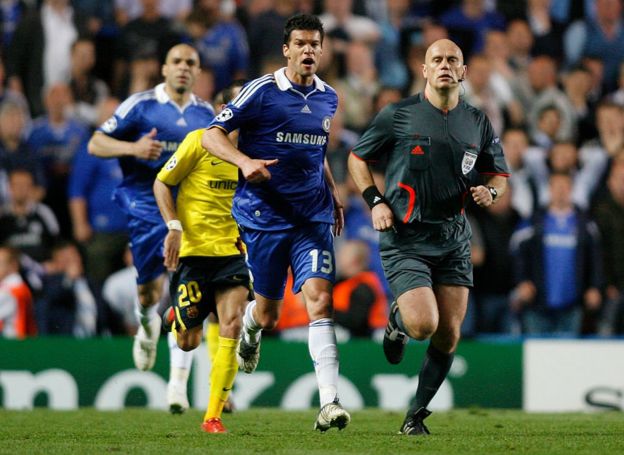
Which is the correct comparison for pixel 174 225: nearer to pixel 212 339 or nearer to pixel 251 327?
pixel 251 327

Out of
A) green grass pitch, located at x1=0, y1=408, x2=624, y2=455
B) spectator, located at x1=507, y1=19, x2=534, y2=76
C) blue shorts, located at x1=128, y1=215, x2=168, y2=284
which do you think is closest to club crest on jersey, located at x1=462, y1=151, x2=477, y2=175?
green grass pitch, located at x1=0, y1=408, x2=624, y2=455

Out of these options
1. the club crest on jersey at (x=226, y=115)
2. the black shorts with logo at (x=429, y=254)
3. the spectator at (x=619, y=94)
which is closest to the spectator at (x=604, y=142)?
the spectator at (x=619, y=94)

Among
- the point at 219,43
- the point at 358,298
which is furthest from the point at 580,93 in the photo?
the point at 358,298

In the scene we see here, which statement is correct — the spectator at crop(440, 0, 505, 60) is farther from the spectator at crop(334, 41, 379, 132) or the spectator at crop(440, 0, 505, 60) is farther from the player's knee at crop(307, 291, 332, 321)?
the player's knee at crop(307, 291, 332, 321)

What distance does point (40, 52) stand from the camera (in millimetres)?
17000

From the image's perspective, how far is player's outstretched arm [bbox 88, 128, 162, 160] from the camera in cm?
1088

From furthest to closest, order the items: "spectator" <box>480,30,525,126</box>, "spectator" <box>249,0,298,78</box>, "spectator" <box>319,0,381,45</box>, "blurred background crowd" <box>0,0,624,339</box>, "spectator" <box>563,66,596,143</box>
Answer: "spectator" <box>563,66,596,143</box>
"spectator" <box>319,0,381,45</box>
"spectator" <box>480,30,525,126</box>
"spectator" <box>249,0,298,78</box>
"blurred background crowd" <box>0,0,624,339</box>

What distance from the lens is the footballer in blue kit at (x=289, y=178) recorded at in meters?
8.84

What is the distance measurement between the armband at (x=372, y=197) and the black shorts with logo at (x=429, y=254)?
25 cm

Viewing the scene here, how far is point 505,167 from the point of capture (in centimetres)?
920

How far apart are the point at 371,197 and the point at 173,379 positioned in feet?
11.4

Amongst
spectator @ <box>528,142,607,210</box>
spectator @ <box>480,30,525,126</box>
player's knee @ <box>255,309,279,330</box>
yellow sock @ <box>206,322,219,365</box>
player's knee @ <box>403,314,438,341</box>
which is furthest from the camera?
spectator @ <box>480,30,525,126</box>

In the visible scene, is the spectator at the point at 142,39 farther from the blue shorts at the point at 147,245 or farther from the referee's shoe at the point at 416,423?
the referee's shoe at the point at 416,423

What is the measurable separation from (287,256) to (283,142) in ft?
2.79
